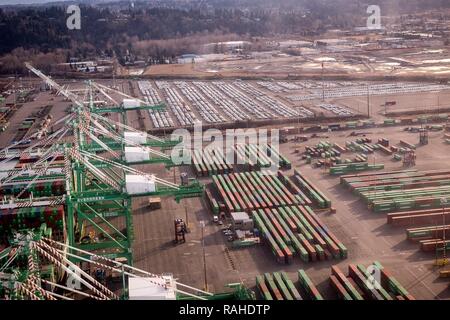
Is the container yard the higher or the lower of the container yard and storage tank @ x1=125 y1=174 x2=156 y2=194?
the lower

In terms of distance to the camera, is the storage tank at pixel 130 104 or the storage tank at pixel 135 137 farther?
the storage tank at pixel 130 104

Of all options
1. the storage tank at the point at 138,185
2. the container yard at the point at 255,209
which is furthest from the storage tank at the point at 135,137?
the storage tank at the point at 138,185

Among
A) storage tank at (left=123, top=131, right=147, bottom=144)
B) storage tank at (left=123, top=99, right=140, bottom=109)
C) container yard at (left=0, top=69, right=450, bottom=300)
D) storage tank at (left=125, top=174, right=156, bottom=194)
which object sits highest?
storage tank at (left=123, top=99, right=140, bottom=109)

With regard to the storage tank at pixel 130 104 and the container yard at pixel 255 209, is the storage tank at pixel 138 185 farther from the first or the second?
the storage tank at pixel 130 104

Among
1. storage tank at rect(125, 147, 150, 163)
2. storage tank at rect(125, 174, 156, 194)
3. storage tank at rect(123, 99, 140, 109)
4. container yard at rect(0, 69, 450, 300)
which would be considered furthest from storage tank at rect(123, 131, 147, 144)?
storage tank at rect(125, 174, 156, 194)

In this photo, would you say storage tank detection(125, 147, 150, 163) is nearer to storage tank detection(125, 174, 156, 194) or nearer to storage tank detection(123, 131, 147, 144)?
storage tank detection(123, 131, 147, 144)

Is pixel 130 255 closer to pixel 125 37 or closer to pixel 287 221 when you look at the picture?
pixel 287 221

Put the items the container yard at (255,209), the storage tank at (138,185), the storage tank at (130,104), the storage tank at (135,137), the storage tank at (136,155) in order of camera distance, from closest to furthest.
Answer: the container yard at (255,209)
the storage tank at (138,185)
the storage tank at (136,155)
the storage tank at (135,137)
the storage tank at (130,104)

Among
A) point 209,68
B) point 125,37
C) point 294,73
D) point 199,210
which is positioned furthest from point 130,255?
point 125,37
